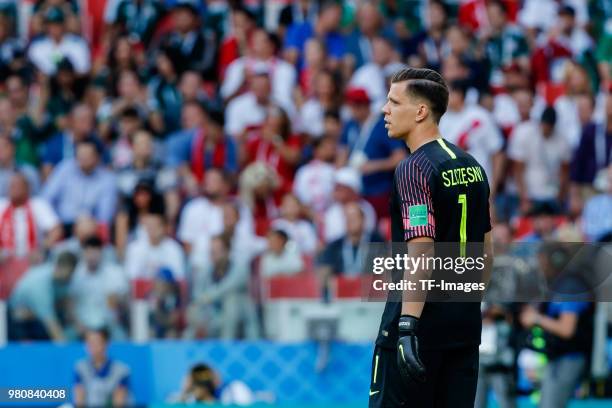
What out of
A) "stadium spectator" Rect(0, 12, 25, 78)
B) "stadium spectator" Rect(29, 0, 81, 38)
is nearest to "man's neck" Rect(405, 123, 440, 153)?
"stadium spectator" Rect(0, 12, 25, 78)

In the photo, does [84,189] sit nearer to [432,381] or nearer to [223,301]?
[223,301]

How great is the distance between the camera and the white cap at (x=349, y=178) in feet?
43.7

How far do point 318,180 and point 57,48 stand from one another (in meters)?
4.71

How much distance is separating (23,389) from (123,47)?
667 cm

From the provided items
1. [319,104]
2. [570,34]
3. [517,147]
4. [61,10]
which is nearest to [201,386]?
[319,104]

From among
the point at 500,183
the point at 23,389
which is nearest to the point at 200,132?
the point at 500,183

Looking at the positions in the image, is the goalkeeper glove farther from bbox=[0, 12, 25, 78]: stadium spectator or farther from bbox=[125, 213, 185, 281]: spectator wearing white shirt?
bbox=[0, 12, 25, 78]: stadium spectator

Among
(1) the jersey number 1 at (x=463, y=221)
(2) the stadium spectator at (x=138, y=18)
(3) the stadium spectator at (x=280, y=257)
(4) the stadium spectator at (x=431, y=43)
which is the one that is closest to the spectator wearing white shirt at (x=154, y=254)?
(3) the stadium spectator at (x=280, y=257)

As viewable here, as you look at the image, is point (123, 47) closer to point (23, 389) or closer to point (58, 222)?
point (58, 222)

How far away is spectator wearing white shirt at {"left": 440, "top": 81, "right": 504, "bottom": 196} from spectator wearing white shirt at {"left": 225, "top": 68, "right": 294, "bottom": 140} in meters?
2.14

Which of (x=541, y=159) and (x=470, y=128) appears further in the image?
(x=541, y=159)

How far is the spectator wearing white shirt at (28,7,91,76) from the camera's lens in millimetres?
16781

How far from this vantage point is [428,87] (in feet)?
21.1

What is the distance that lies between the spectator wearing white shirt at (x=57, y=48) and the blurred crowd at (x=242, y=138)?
0.08 feet
